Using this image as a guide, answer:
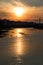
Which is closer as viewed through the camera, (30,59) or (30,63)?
(30,63)

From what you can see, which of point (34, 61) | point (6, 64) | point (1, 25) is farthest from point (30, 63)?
point (1, 25)

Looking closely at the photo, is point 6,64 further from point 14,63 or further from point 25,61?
point 25,61

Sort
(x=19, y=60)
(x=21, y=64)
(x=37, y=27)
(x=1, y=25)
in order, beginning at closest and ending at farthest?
(x=21, y=64) → (x=19, y=60) → (x=1, y=25) → (x=37, y=27)

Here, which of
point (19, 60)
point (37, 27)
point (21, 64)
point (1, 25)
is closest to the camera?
point (21, 64)

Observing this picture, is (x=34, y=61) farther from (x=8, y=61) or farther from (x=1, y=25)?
(x=1, y=25)

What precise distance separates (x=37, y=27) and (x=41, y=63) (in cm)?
3838

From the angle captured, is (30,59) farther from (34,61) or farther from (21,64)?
(21,64)

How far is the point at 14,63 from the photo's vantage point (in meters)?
8.56

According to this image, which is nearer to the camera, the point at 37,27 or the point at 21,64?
the point at 21,64

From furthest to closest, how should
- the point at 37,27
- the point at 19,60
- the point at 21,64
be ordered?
1. the point at 37,27
2. the point at 19,60
3. the point at 21,64

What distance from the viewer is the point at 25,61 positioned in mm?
9242

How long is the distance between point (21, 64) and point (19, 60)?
695 millimetres

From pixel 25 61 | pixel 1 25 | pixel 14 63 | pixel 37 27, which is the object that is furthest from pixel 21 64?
pixel 37 27

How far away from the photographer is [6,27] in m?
45.2
